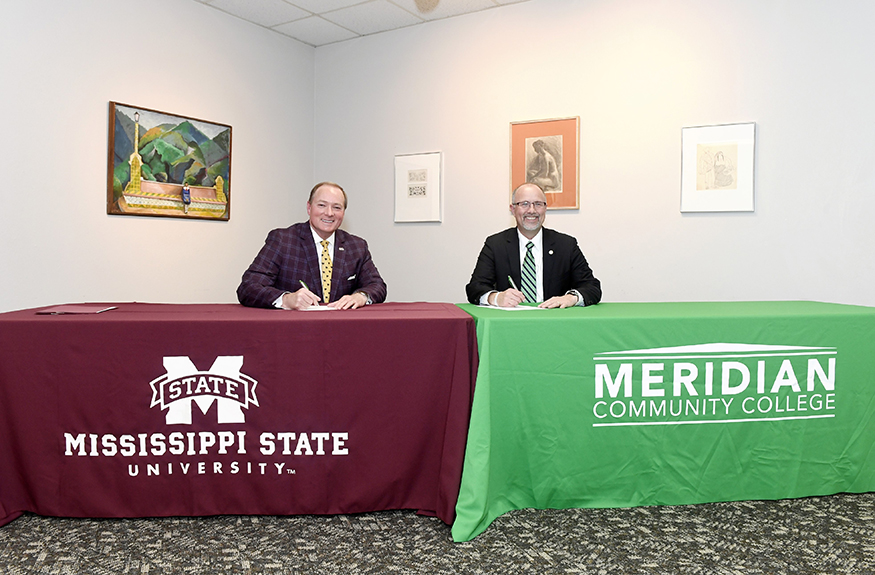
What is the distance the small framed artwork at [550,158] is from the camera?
4270 millimetres

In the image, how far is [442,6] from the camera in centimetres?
448

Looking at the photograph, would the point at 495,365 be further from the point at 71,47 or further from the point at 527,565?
the point at 71,47

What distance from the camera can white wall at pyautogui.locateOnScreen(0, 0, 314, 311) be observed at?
345cm

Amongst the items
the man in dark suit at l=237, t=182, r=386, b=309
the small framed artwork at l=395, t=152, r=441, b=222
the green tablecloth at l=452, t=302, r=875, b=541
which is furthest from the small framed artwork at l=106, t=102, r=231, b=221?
the green tablecloth at l=452, t=302, r=875, b=541

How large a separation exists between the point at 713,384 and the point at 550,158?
7.60 ft

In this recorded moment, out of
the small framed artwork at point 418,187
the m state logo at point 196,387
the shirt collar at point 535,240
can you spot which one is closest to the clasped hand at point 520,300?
the shirt collar at point 535,240

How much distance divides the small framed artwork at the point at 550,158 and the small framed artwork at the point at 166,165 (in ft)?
6.78

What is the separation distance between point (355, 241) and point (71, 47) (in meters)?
2.03

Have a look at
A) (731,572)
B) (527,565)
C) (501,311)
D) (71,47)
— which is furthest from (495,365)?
(71,47)

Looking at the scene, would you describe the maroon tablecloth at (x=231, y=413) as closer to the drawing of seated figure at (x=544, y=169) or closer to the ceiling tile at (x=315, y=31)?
the drawing of seated figure at (x=544, y=169)

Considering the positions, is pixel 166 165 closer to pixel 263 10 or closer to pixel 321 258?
pixel 263 10

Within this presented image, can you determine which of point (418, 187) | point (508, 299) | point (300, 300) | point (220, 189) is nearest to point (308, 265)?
point (300, 300)

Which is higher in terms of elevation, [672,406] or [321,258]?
[321,258]

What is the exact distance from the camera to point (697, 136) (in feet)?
12.7
